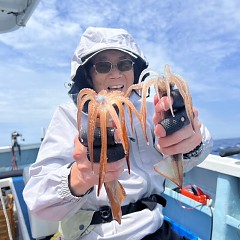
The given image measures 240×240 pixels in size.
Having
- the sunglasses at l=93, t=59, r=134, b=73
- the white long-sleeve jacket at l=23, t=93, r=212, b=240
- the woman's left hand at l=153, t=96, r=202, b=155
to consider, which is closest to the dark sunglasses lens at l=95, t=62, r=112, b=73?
the sunglasses at l=93, t=59, r=134, b=73

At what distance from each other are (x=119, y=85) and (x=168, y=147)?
3.07 ft

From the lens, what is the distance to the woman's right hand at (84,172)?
117cm

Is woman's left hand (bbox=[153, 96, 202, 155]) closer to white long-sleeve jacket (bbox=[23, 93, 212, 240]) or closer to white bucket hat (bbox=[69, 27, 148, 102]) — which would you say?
white long-sleeve jacket (bbox=[23, 93, 212, 240])

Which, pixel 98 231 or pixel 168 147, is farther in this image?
pixel 98 231

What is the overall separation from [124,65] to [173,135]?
1085mm

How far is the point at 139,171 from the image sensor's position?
6.72ft

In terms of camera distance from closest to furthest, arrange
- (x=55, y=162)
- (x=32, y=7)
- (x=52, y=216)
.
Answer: (x=52, y=216) < (x=55, y=162) < (x=32, y=7)

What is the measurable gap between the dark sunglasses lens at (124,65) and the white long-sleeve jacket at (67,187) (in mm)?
497

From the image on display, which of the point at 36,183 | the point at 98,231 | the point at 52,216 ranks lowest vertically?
the point at 98,231

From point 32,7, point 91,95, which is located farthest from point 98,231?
point 32,7

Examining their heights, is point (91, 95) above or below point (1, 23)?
below

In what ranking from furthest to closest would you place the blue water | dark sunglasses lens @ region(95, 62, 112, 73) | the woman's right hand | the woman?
the blue water → dark sunglasses lens @ region(95, 62, 112, 73) → the woman → the woman's right hand

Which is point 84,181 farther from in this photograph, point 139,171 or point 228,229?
point 228,229

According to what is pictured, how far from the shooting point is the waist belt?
1.85 meters
